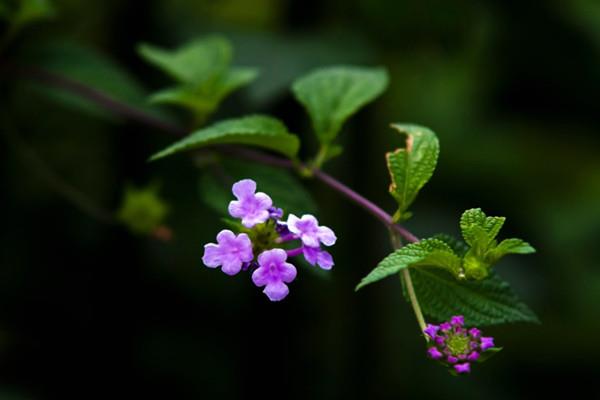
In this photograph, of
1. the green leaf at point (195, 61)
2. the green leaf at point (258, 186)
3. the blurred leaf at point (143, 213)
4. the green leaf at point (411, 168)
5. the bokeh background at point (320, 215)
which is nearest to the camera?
the green leaf at point (411, 168)

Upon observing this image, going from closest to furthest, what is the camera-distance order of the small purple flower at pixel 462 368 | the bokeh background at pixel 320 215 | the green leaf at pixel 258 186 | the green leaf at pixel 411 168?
the small purple flower at pixel 462 368 < the green leaf at pixel 411 168 < the green leaf at pixel 258 186 < the bokeh background at pixel 320 215

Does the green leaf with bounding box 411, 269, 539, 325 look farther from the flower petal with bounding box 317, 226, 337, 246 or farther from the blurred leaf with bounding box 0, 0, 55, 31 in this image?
the blurred leaf with bounding box 0, 0, 55, 31

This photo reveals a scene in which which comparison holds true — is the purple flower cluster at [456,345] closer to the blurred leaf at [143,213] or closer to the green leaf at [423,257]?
the green leaf at [423,257]

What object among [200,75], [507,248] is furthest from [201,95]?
[507,248]

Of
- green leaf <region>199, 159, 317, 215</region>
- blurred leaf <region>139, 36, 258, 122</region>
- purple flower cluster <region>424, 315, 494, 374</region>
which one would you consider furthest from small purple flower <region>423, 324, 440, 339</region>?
blurred leaf <region>139, 36, 258, 122</region>

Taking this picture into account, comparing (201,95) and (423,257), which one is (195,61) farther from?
(423,257)

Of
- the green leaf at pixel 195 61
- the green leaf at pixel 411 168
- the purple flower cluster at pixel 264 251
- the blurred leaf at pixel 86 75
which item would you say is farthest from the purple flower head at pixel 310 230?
the blurred leaf at pixel 86 75
